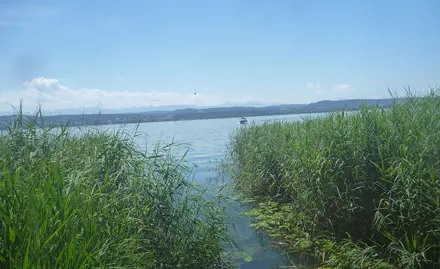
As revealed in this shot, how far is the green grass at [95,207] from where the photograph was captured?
7.97 ft

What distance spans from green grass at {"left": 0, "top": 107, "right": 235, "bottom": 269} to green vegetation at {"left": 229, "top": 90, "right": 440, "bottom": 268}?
1892 millimetres

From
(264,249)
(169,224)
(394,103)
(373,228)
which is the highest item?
(394,103)

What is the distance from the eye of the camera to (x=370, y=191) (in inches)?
205

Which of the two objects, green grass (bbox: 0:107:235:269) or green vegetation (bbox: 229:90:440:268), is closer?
green grass (bbox: 0:107:235:269)

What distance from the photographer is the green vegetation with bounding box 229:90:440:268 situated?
13.8 ft

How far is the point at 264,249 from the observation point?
19.9 feet

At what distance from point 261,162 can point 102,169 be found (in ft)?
16.3

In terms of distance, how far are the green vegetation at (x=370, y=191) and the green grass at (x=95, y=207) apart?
1.89m

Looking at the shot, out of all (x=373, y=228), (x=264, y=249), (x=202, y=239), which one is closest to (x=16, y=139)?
(x=202, y=239)

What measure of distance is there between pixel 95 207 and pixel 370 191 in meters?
4.13

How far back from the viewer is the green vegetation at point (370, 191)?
422 centimetres

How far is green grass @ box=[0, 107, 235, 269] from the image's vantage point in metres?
Answer: 2.43

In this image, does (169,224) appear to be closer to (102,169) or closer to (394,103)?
(102,169)

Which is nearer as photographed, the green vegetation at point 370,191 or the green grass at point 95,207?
the green grass at point 95,207
